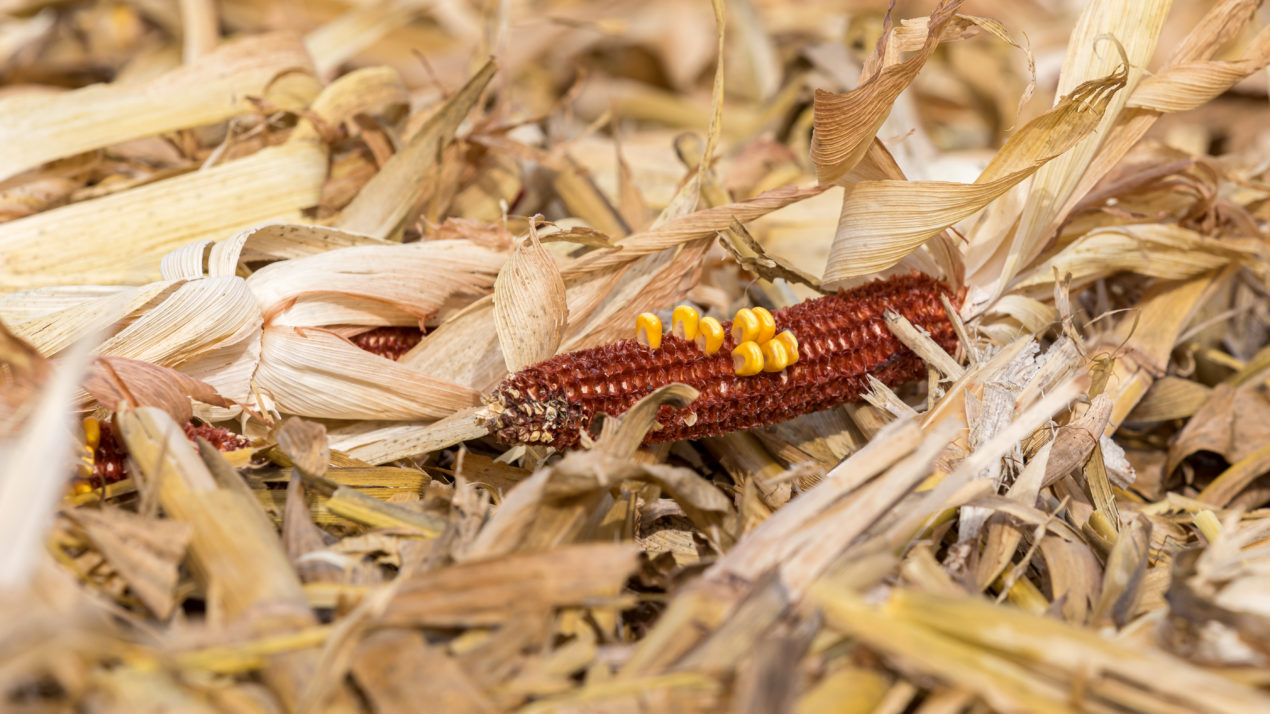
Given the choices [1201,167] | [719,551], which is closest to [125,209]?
[719,551]

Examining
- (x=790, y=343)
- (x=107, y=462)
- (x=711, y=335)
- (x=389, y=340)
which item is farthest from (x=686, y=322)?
(x=107, y=462)

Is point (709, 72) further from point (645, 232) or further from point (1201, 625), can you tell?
point (1201, 625)

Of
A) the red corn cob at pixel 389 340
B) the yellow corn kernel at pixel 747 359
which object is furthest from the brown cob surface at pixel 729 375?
the red corn cob at pixel 389 340

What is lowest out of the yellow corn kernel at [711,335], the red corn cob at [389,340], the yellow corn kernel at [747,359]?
the red corn cob at [389,340]

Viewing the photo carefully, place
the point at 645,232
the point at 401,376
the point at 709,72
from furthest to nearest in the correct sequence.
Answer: the point at 709,72, the point at 645,232, the point at 401,376

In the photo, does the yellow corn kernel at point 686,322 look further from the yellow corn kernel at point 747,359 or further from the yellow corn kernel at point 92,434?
the yellow corn kernel at point 92,434

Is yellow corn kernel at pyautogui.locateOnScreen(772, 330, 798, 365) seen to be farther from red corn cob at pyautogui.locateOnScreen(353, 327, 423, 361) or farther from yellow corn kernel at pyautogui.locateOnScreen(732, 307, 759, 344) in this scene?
red corn cob at pyautogui.locateOnScreen(353, 327, 423, 361)
